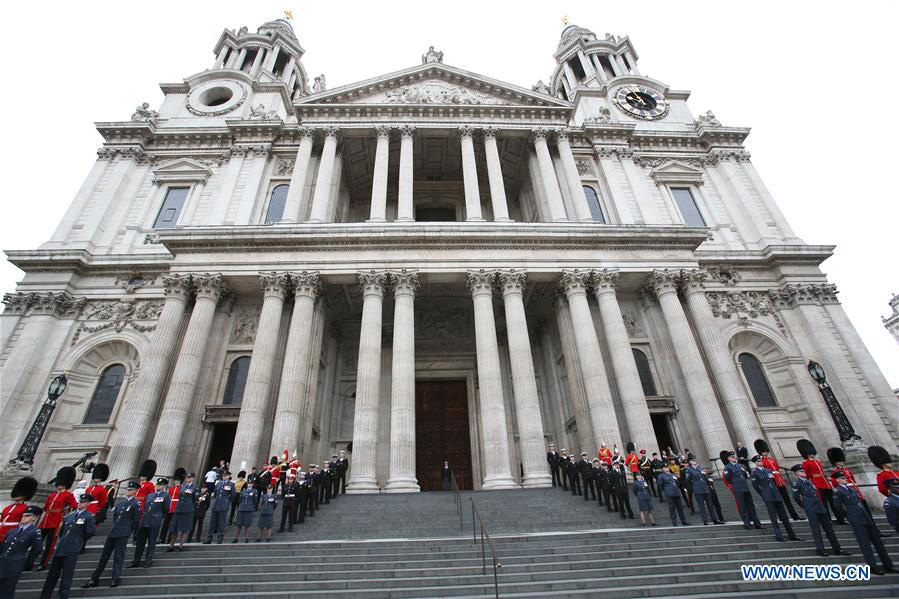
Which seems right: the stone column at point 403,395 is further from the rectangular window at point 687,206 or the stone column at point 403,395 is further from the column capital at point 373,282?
the rectangular window at point 687,206

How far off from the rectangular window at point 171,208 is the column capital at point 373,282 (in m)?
11.7

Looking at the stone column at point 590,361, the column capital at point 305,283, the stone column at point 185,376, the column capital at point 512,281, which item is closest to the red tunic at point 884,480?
the stone column at point 590,361

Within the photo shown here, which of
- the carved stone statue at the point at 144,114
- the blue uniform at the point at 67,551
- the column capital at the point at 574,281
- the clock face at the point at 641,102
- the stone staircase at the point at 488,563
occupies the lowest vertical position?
the stone staircase at the point at 488,563

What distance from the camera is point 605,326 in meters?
18.4

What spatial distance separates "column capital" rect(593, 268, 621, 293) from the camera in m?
18.8

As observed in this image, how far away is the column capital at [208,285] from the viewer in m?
17.9

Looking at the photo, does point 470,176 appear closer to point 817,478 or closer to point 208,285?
point 208,285

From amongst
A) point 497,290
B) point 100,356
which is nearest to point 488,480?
point 497,290

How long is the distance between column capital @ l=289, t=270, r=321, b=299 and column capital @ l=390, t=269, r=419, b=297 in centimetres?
313

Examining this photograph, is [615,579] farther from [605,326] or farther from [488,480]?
[605,326]

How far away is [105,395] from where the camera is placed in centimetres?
1878

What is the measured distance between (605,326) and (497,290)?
476 cm

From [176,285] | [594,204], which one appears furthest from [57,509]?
[594,204]

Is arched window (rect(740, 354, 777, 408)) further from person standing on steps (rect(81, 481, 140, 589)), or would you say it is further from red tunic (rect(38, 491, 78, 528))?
red tunic (rect(38, 491, 78, 528))
